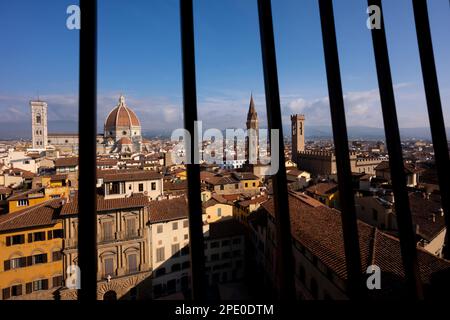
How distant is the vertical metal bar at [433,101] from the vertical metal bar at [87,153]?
1765mm

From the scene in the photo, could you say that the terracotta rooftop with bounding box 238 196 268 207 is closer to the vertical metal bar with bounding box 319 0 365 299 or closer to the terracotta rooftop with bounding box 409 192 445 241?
the terracotta rooftop with bounding box 409 192 445 241

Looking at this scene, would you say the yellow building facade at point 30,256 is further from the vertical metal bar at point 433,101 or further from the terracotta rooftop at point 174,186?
the vertical metal bar at point 433,101

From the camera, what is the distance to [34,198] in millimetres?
17672

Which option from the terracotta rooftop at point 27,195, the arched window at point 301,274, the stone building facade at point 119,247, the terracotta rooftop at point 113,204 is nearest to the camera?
the arched window at point 301,274

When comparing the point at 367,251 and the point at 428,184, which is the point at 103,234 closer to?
the point at 367,251

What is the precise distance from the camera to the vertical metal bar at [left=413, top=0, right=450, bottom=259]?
1484mm

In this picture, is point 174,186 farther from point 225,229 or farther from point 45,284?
point 45,284

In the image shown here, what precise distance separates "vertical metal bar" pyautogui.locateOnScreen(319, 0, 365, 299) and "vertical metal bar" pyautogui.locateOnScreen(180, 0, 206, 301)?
2.27ft

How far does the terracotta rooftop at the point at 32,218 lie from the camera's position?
12.7 m

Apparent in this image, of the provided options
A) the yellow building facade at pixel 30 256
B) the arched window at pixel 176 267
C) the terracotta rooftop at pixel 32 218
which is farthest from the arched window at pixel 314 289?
the terracotta rooftop at pixel 32 218

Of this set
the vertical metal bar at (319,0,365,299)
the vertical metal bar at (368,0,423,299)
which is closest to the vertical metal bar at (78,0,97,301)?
the vertical metal bar at (319,0,365,299)

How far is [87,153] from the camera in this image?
43.1 inches
